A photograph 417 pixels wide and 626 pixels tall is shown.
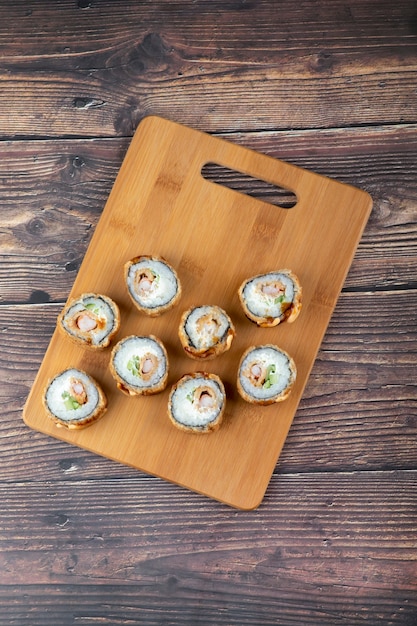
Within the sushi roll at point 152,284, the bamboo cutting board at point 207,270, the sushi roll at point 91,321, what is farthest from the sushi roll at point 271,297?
the sushi roll at point 91,321

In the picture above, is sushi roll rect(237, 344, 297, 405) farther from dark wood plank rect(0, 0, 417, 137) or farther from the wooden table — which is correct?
dark wood plank rect(0, 0, 417, 137)

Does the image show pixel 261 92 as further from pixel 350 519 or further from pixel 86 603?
pixel 86 603

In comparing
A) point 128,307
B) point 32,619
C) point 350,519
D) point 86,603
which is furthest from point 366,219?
point 32,619

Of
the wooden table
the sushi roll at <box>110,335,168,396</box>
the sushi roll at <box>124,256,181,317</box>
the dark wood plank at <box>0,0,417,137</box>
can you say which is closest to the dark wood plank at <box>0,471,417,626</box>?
the wooden table

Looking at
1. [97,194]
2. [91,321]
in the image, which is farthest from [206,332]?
[97,194]

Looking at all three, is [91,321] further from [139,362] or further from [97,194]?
[97,194]
